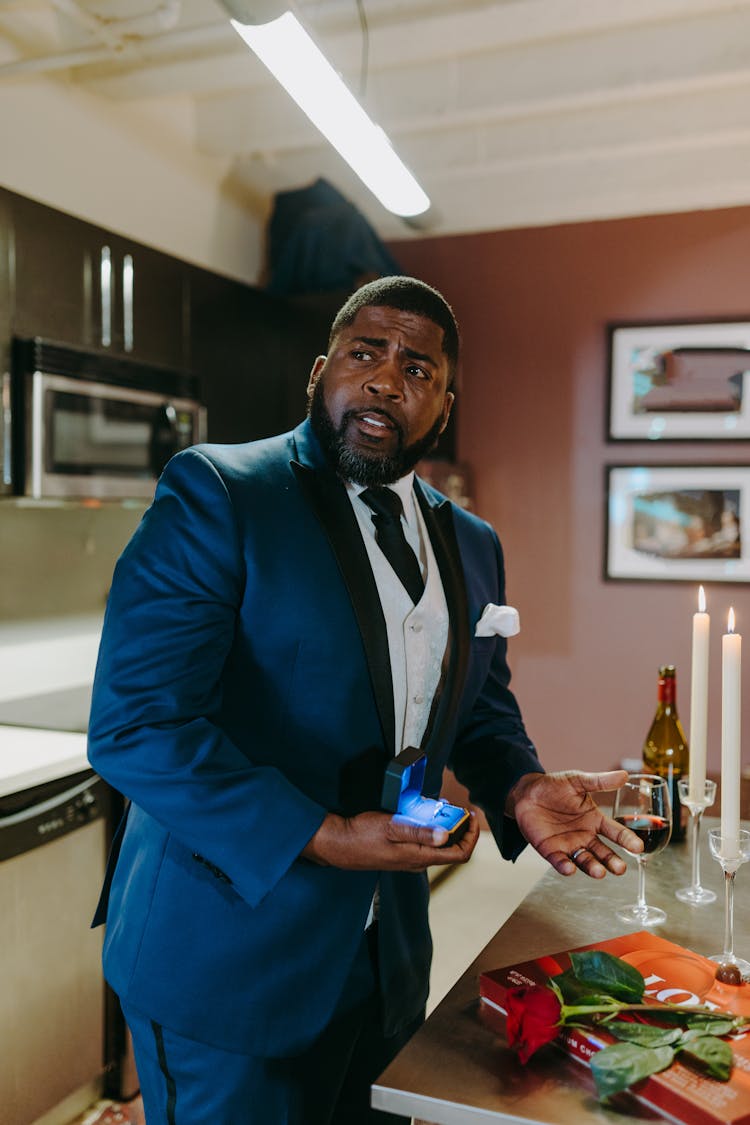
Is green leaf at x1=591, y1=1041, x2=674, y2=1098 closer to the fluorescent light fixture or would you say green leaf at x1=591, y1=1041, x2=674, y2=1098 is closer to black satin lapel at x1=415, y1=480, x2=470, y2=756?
black satin lapel at x1=415, y1=480, x2=470, y2=756

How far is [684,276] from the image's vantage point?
409cm

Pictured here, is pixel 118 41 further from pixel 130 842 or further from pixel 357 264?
pixel 130 842

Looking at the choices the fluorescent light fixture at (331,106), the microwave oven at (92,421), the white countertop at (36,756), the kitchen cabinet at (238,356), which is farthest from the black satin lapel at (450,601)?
the kitchen cabinet at (238,356)

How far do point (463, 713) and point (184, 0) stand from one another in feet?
8.17

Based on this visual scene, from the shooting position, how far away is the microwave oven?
2.52 m

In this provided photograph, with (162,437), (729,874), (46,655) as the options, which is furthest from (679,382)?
(729,874)

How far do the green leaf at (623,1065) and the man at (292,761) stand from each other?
9.6 inches

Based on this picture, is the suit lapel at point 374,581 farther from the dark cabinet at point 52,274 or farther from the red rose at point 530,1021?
the dark cabinet at point 52,274

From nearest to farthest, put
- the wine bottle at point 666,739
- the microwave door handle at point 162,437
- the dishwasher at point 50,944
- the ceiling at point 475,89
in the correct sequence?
1. the wine bottle at point 666,739
2. the dishwasher at point 50,944
3. the ceiling at point 475,89
4. the microwave door handle at point 162,437

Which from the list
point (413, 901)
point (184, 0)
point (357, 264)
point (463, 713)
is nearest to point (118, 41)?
point (184, 0)

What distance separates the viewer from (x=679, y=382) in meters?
4.10

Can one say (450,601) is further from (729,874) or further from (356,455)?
(729,874)

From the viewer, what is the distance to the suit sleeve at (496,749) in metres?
1.32

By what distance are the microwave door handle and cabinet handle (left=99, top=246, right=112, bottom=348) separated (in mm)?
263
